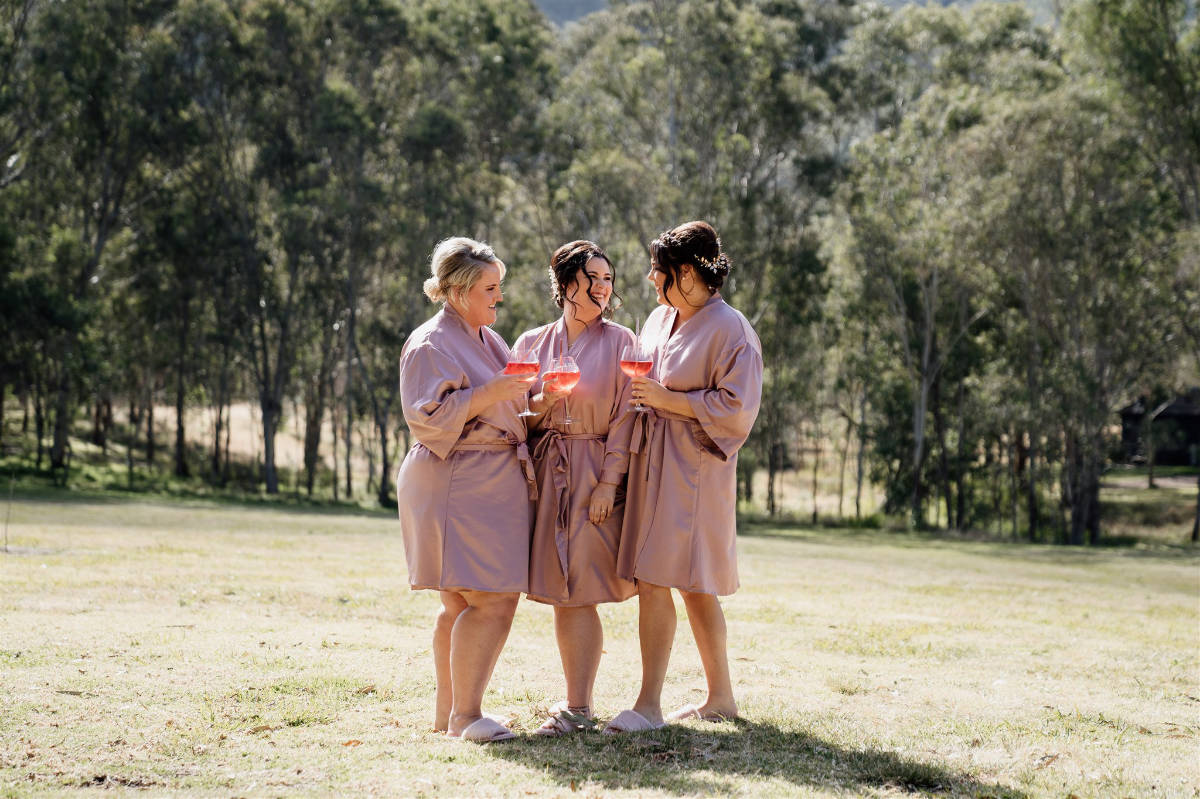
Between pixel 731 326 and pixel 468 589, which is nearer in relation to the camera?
pixel 468 589

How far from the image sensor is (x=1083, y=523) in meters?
34.1

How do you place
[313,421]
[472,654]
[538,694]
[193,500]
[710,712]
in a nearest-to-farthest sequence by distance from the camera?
[472,654] → [710,712] → [538,694] → [193,500] → [313,421]

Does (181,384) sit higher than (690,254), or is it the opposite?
(181,384)

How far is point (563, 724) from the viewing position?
235 inches

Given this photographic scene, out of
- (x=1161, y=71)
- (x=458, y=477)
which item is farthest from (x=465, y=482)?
(x=1161, y=71)

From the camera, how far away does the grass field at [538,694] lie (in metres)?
5.19

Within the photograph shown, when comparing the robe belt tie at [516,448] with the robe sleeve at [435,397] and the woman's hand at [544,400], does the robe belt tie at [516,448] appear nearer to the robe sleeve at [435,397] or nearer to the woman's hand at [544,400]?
the robe sleeve at [435,397]

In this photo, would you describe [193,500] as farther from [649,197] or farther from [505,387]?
[505,387]

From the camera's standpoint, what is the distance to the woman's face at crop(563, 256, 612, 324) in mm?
6078

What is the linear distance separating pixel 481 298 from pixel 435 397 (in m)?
0.58

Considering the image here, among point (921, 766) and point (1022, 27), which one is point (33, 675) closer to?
point (921, 766)

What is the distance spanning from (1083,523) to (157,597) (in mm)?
29620

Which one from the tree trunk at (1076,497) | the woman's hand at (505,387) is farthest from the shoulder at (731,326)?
the tree trunk at (1076,497)

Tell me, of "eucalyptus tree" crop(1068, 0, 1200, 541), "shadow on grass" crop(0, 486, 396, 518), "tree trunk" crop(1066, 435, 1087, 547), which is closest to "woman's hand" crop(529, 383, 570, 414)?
"shadow on grass" crop(0, 486, 396, 518)
